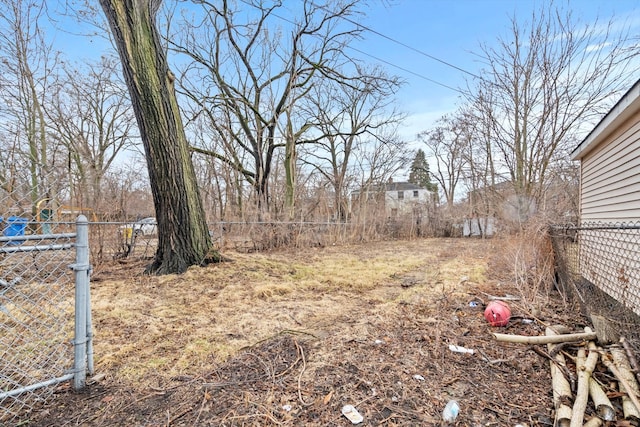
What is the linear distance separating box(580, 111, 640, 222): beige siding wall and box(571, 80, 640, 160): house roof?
76 millimetres

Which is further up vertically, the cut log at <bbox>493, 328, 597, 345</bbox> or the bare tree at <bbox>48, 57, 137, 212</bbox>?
the bare tree at <bbox>48, 57, 137, 212</bbox>

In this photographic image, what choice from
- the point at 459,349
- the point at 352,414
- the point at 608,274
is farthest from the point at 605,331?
the point at 352,414

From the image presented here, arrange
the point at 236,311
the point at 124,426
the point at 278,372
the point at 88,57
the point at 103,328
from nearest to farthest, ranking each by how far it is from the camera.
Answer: the point at 124,426
the point at 278,372
the point at 103,328
the point at 236,311
the point at 88,57

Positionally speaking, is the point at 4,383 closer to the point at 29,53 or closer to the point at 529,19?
the point at 29,53

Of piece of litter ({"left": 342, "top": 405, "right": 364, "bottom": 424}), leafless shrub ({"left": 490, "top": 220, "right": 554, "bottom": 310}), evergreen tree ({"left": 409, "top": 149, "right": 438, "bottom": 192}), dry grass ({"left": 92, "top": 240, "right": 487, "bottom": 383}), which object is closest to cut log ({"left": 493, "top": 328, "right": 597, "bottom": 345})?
dry grass ({"left": 92, "top": 240, "right": 487, "bottom": 383})

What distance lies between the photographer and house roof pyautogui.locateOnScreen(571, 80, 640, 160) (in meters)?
3.01

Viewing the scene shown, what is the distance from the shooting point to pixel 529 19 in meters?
8.20

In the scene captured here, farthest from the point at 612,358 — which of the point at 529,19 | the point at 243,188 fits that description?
the point at 529,19

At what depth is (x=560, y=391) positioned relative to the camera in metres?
1.68

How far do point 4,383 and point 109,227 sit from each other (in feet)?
13.2

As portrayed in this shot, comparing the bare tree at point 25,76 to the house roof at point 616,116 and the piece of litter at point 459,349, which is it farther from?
the house roof at point 616,116

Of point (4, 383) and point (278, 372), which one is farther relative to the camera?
point (278, 372)

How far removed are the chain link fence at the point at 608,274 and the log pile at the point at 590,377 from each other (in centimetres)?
21

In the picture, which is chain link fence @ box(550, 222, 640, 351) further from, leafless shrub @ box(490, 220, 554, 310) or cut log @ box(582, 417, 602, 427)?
cut log @ box(582, 417, 602, 427)
